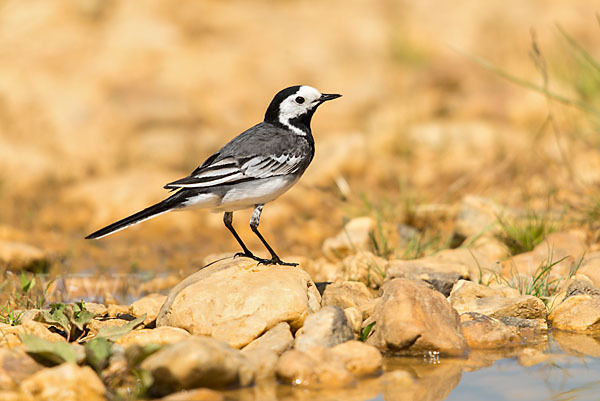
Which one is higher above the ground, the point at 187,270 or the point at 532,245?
the point at 532,245

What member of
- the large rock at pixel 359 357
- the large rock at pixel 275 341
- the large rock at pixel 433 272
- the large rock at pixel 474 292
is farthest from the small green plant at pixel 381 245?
the large rock at pixel 359 357

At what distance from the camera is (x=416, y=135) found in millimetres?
10195

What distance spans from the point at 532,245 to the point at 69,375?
3.90 metres

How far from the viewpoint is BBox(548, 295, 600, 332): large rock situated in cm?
449

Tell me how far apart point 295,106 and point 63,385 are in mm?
3072

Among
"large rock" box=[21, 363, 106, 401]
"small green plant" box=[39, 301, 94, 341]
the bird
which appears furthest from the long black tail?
"large rock" box=[21, 363, 106, 401]

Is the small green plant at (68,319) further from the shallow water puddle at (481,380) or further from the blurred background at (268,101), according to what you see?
the blurred background at (268,101)

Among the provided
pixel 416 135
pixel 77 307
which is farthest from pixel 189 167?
pixel 77 307

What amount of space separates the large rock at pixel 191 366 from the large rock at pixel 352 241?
2806 mm

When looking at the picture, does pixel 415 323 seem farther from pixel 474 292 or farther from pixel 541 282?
pixel 541 282

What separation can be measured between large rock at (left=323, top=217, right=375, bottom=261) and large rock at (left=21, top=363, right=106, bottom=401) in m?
3.14

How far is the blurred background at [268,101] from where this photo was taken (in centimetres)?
768

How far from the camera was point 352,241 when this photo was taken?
6.38m

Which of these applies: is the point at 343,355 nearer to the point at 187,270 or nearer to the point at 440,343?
the point at 440,343
